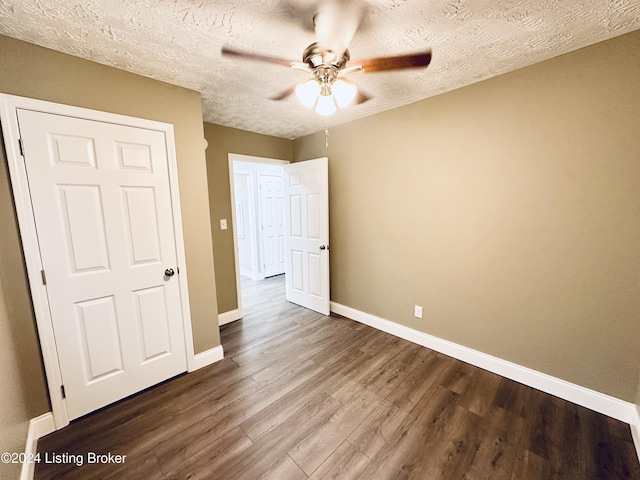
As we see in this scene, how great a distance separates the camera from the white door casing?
16.4 ft

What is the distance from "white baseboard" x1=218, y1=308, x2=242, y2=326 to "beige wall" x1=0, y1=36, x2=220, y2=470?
1076 mm

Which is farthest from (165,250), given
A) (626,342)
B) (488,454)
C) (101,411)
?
(626,342)

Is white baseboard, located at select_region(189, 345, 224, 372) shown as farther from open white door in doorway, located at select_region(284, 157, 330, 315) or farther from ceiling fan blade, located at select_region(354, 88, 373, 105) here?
ceiling fan blade, located at select_region(354, 88, 373, 105)

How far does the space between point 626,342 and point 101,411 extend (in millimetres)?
3641

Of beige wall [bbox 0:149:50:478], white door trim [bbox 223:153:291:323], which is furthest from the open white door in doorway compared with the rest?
beige wall [bbox 0:149:50:478]

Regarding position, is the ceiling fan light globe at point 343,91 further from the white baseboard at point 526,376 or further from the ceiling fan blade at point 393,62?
the white baseboard at point 526,376

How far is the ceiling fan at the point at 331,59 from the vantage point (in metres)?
1.24

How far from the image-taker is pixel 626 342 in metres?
1.61

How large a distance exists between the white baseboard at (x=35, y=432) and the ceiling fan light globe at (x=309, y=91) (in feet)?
8.18

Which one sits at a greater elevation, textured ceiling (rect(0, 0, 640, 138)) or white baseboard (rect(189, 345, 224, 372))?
textured ceiling (rect(0, 0, 640, 138))

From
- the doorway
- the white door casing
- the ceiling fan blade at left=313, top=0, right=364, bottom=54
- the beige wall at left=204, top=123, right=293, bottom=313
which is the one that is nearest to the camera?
the ceiling fan blade at left=313, top=0, right=364, bottom=54

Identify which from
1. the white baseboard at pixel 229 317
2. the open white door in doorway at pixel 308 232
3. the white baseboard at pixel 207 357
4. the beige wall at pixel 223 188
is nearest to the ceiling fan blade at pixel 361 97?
the open white door in doorway at pixel 308 232

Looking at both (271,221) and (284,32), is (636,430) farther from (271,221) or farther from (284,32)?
(271,221)

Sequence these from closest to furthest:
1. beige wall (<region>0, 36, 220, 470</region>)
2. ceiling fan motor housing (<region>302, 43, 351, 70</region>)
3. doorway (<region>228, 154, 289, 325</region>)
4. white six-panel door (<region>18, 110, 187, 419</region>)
→ ceiling fan motor housing (<region>302, 43, 351, 70</region>), beige wall (<region>0, 36, 220, 470</region>), white six-panel door (<region>18, 110, 187, 419</region>), doorway (<region>228, 154, 289, 325</region>)
